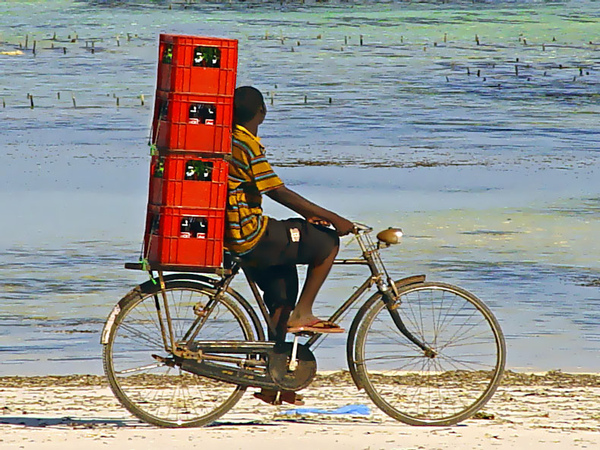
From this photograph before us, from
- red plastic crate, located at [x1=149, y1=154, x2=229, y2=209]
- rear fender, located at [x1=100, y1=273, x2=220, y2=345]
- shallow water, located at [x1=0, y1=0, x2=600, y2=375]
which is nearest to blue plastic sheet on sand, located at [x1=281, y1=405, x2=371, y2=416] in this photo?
rear fender, located at [x1=100, y1=273, x2=220, y2=345]

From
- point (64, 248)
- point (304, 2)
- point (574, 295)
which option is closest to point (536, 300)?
point (574, 295)

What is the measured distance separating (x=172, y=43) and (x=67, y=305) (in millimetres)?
5954

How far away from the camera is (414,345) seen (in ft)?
23.8

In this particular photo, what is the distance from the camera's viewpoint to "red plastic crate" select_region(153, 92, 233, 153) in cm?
663

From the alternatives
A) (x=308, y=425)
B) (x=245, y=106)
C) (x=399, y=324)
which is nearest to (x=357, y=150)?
(x=399, y=324)

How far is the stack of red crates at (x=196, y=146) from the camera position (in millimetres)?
6609

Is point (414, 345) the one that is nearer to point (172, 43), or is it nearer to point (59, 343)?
point (172, 43)

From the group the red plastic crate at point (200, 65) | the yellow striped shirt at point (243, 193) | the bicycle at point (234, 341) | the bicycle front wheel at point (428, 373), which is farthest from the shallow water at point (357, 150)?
the red plastic crate at point (200, 65)

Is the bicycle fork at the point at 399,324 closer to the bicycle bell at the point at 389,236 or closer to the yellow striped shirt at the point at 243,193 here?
the bicycle bell at the point at 389,236

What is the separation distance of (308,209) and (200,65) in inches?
30.0

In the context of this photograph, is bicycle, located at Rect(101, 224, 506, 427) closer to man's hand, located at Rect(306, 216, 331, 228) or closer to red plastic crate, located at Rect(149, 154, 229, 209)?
man's hand, located at Rect(306, 216, 331, 228)

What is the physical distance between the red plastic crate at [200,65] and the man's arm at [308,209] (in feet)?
1.55

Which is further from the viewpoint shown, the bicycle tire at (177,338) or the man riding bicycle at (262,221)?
the bicycle tire at (177,338)

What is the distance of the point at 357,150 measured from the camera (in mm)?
29203
